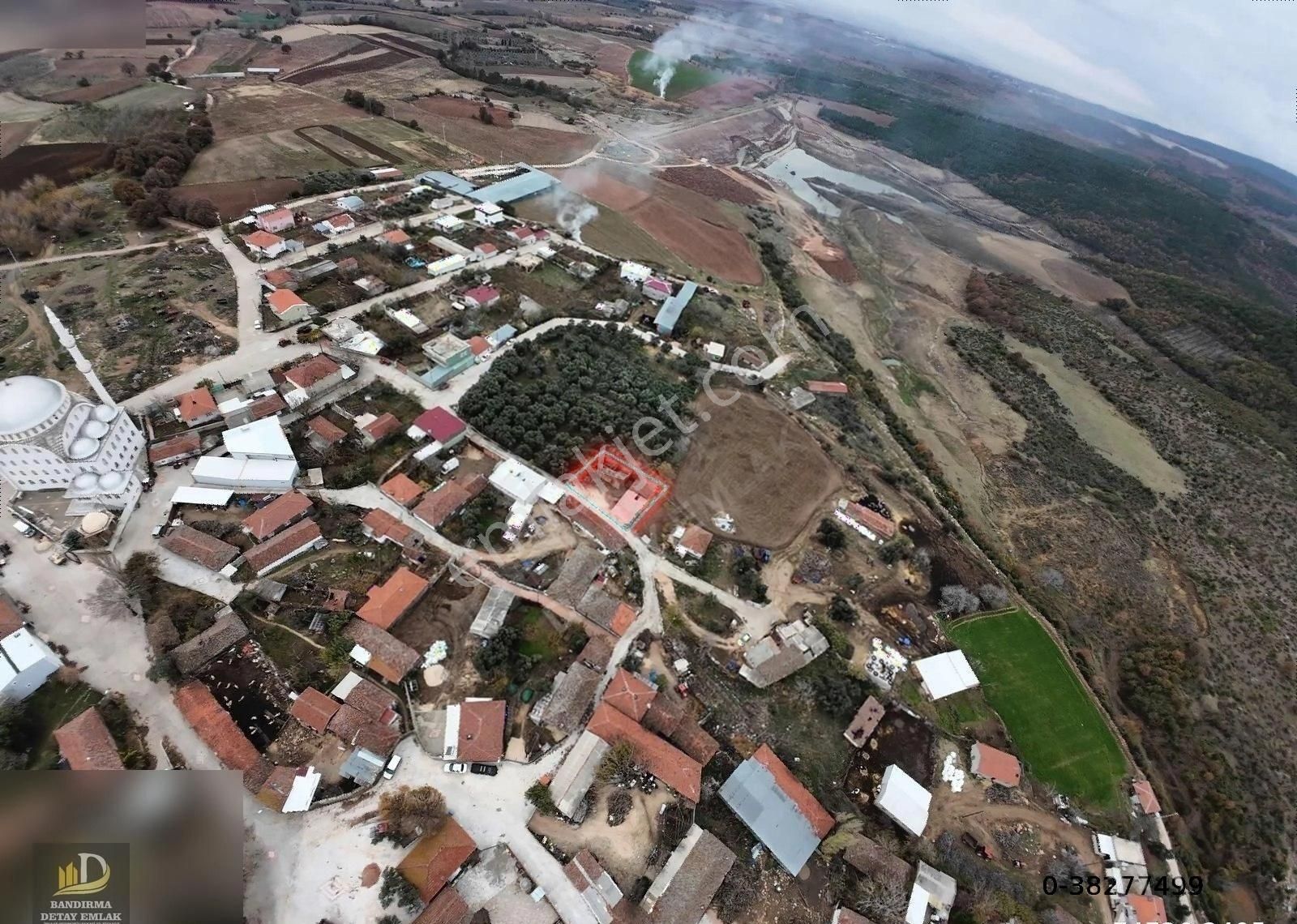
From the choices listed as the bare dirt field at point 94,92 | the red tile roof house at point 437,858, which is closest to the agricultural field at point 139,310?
the red tile roof house at point 437,858

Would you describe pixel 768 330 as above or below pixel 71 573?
above

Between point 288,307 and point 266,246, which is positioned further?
point 266,246

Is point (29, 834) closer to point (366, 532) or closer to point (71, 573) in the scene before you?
point (366, 532)

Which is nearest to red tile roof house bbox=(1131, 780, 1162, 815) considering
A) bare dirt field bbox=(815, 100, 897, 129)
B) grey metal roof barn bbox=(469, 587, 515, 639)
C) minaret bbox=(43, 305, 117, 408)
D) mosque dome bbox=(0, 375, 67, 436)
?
grey metal roof barn bbox=(469, 587, 515, 639)

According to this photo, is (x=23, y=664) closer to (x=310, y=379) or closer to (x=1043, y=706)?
(x=310, y=379)

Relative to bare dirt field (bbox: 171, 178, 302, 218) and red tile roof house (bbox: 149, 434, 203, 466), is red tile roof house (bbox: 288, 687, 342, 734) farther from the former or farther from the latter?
bare dirt field (bbox: 171, 178, 302, 218)

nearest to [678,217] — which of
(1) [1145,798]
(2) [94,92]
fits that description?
(1) [1145,798]

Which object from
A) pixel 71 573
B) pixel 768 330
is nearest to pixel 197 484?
pixel 71 573
